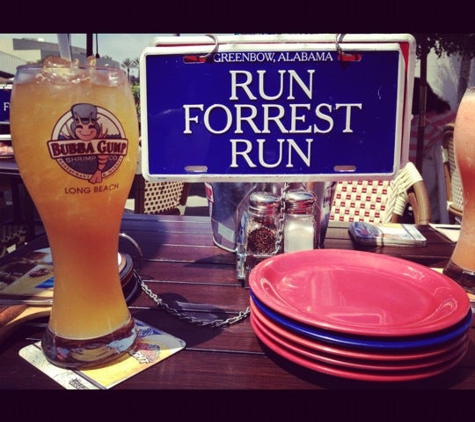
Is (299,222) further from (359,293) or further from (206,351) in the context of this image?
(206,351)

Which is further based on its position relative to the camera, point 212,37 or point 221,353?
point 212,37

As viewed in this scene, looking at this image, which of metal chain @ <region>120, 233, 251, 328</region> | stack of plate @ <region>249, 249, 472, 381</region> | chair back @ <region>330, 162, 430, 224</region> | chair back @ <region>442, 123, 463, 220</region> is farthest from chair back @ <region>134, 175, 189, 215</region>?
stack of plate @ <region>249, 249, 472, 381</region>

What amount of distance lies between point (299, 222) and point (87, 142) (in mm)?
576

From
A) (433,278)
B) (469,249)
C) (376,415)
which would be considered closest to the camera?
(376,415)

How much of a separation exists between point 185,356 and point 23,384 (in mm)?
230

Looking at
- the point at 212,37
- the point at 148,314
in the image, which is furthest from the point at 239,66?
the point at 148,314

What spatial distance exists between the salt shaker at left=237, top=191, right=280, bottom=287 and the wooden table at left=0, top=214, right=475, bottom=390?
5 cm

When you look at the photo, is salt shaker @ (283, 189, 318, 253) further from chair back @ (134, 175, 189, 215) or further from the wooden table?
chair back @ (134, 175, 189, 215)

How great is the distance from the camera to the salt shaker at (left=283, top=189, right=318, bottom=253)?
106cm

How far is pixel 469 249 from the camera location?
0.96 m

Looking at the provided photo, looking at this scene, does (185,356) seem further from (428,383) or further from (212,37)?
(212,37)

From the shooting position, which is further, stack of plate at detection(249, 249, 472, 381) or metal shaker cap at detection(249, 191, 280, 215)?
metal shaker cap at detection(249, 191, 280, 215)

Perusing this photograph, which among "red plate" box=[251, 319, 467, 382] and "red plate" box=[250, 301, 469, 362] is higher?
"red plate" box=[250, 301, 469, 362]

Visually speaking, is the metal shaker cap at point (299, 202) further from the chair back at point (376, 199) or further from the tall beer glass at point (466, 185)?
the chair back at point (376, 199)
